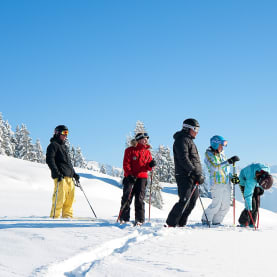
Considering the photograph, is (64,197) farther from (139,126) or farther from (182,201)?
(139,126)

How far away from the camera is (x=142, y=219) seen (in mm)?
7641

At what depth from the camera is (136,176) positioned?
7.66 m

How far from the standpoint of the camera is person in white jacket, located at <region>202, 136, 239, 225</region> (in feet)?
25.7

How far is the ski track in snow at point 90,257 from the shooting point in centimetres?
341

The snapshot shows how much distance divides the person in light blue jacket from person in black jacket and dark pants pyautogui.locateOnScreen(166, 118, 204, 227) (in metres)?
1.35

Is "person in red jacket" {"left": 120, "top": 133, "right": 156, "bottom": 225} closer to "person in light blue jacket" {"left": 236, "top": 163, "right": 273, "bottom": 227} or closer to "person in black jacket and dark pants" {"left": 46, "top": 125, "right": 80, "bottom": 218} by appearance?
"person in black jacket and dark pants" {"left": 46, "top": 125, "right": 80, "bottom": 218}

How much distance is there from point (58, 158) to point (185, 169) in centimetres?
330

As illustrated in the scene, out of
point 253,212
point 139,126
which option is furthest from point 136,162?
point 139,126

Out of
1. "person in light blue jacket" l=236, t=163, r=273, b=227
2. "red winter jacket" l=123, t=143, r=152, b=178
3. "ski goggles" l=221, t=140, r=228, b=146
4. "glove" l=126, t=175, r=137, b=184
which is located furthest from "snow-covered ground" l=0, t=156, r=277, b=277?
"ski goggles" l=221, t=140, r=228, b=146

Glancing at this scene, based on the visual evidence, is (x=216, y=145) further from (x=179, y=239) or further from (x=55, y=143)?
(x=55, y=143)

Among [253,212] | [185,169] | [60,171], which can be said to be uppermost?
[185,169]

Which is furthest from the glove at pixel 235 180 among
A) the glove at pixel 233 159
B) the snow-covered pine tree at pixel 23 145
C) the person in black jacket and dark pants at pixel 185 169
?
the snow-covered pine tree at pixel 23 145

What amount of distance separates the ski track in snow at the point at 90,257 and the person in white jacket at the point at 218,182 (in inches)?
96.3

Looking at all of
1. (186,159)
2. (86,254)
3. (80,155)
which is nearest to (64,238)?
(86,254)
